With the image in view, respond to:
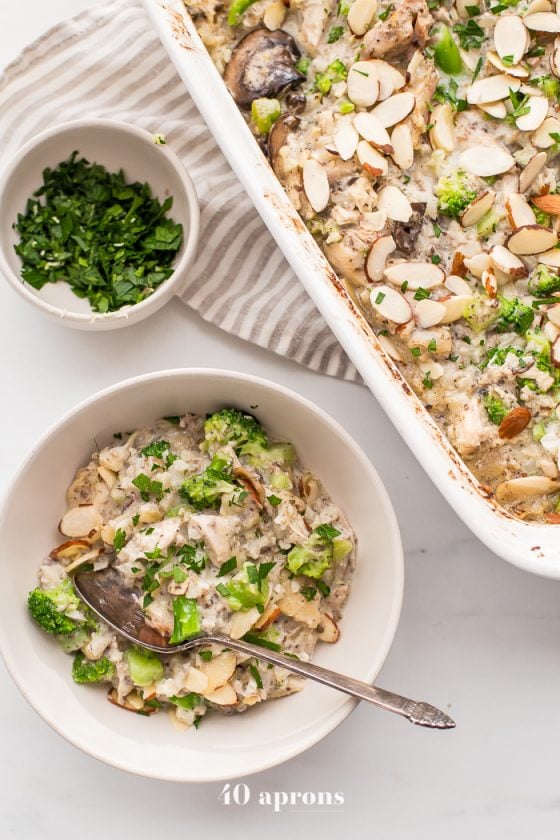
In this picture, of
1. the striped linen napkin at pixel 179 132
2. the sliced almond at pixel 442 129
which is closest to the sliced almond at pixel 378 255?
the sliced almond at pixel 442 129

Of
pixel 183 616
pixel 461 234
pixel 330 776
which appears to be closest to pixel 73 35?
pixel 461 234

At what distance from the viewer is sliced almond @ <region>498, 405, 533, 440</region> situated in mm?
1886

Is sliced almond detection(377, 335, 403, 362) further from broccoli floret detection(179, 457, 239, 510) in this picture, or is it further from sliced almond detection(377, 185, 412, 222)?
broccoli floret detection(179, 457, 239, 510)

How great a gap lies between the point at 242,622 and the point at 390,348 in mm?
713

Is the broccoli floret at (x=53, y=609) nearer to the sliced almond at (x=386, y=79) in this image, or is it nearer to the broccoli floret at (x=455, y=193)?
the broccoli floret at (x=455, y=193)

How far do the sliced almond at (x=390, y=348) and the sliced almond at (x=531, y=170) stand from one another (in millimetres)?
461

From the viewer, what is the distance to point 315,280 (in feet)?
6.18

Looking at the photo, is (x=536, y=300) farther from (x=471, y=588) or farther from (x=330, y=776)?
(x=330, y=776)

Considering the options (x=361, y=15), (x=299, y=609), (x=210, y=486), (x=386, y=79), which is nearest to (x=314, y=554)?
(x=299, y=609)

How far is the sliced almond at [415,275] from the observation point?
1.93 m

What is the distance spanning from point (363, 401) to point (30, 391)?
0.91 meters

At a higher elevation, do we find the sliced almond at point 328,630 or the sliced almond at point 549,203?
the sliced almond at point 549,203

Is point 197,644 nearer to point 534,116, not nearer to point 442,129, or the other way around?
point 442,129

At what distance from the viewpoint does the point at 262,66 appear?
79.0 inches
